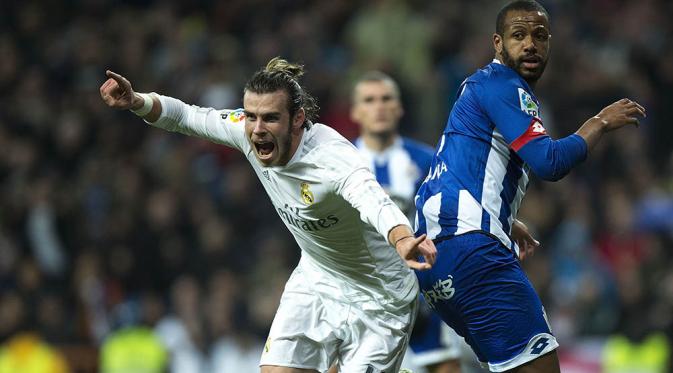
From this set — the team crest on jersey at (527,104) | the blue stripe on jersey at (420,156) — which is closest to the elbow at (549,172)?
the team crest on jersey at (527,104)

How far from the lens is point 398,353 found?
543cm

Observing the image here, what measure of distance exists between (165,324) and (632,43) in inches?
214

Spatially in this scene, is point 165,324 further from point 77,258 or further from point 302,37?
point 302,37

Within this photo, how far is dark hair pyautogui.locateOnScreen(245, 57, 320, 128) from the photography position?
5059 millimetres

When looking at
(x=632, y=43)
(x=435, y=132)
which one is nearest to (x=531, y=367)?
(x=435, y=132)

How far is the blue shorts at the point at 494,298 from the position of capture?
16.0 ft

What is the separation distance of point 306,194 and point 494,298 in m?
0.93

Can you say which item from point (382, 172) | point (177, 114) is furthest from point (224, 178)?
point (177, 114)

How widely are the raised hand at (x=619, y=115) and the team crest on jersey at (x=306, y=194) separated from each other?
1.26m

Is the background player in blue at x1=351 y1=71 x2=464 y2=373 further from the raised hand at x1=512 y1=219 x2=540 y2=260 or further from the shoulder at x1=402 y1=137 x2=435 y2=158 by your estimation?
the raised hand at x1=512 y1=219 x2=540 y2=260

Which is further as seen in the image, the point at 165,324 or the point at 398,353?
the point at 165,324

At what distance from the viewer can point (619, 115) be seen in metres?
4.81

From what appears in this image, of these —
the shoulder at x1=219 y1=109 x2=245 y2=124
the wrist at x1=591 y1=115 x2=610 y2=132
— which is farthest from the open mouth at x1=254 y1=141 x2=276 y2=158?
the wrist at x1=591 y1=115 x2=610 y2=132

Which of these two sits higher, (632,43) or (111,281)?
(632,43)
